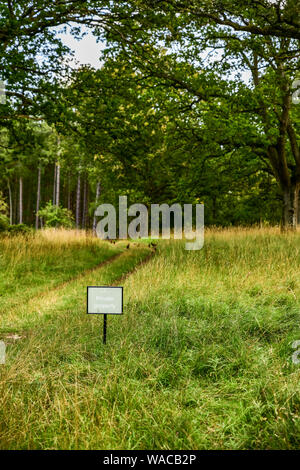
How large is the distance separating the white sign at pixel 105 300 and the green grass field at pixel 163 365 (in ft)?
1.44

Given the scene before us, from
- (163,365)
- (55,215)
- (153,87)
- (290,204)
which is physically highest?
(153,87)

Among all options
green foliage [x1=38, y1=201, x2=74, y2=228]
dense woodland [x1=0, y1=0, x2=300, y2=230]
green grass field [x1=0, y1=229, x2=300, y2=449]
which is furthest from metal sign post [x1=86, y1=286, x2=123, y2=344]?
green foliage [x1=38, y1=201, x2=74, y2=228]

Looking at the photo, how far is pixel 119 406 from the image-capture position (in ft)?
10.6

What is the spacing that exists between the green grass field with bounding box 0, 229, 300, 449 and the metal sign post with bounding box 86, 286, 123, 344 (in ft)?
1.41

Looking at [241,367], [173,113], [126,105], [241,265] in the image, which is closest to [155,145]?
[126,105]

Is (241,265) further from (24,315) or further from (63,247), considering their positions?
(63,247)

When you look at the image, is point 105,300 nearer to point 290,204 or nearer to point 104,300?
point 104,300

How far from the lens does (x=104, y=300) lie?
468cm

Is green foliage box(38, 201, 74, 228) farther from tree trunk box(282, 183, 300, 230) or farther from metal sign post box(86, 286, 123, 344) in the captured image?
metal sign post box(86, 286, 123, 344)

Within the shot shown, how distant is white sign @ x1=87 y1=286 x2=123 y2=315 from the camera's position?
4.64 meters

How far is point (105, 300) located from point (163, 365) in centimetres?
121

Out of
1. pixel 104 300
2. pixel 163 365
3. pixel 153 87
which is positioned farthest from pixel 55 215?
pixel 163 365

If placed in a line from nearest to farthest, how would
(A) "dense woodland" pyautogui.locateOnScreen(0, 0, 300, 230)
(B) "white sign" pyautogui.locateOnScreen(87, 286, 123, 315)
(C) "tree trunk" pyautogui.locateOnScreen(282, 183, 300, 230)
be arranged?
1. (B) "white sign" pyautogui.locateOnScreen(87, 286, 123, 315)
2. (A) "dense woodland" pyautogui.locateOnScreen(0, 0, 300, 230)
3. (C) "tree trunk" pyautogui.locateOnScreen(282, 183, 300, 230)

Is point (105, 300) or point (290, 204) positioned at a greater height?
point (290, 204)
